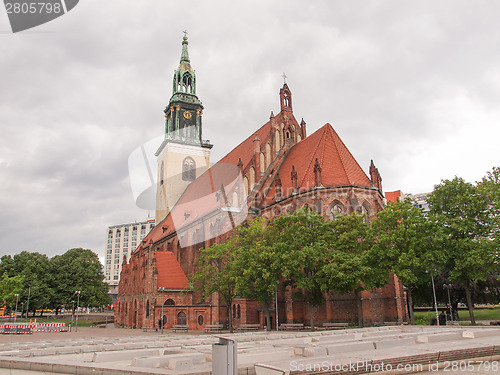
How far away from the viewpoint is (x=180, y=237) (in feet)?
157

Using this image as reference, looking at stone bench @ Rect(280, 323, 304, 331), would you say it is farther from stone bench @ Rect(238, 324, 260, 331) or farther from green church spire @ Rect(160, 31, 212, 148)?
green church spire @ Rect(160, 31, 212, 148)

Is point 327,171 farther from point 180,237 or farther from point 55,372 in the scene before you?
point 55,372

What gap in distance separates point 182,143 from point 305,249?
126 ft

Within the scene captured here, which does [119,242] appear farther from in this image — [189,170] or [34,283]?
[189,170]

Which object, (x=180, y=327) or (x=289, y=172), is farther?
(x=289, y=172)

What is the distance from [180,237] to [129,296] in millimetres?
10475

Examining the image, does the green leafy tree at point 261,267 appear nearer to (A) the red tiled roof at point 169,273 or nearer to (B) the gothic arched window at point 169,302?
(A) the red tiled roof at point 169,273

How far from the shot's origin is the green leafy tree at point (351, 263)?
88.6 feet

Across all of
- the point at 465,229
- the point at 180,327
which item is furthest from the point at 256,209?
the point at 465,229

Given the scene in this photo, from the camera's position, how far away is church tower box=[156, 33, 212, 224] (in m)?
61.0

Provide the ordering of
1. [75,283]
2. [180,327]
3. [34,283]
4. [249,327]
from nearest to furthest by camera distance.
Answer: [249,327] → [180,327] → [34,283] → [75,283]

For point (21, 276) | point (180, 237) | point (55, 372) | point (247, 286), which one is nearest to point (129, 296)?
point (180, 237)

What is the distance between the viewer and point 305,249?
2794 cm

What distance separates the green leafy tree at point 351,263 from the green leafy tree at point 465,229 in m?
4.71
